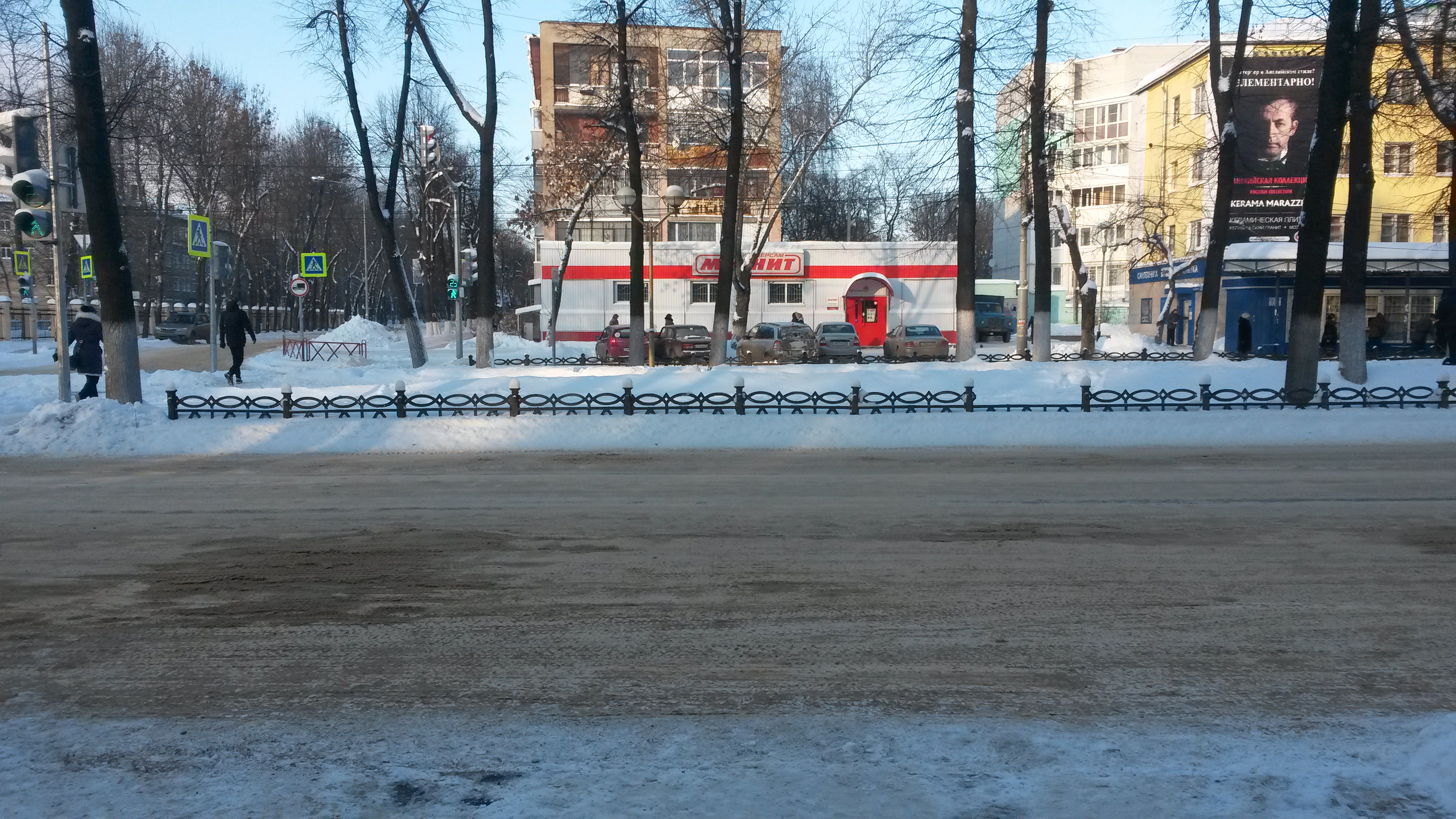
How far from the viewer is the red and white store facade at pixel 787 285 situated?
42.3 metres

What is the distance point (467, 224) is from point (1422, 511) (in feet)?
180

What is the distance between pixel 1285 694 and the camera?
15.2ft

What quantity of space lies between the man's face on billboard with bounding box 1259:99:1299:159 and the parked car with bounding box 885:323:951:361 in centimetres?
1570

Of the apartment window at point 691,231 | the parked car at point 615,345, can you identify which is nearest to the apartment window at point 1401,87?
the parked car at point 615,345

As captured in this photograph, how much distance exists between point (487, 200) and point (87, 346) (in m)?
9.31

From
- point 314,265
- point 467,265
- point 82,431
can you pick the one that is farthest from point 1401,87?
point 467,265

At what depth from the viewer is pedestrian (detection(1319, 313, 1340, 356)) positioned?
30219 millimetres

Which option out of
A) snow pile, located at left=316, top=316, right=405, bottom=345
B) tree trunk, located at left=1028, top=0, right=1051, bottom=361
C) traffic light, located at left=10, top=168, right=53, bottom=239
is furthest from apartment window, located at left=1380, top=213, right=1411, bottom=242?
traffic light, located at left=10, top=168, right=53, bottom=239

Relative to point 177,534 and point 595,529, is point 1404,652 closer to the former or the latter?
point 595,529

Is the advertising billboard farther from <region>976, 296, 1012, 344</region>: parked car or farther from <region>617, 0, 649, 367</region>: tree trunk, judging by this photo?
<region>617, 0, 649, 367</region>: tree trunk

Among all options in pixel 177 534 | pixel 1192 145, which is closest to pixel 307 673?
pixel 177 534

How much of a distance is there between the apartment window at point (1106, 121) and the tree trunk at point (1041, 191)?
52.3 metres

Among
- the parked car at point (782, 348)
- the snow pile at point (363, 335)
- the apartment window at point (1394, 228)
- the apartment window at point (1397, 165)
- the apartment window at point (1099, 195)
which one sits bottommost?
the parked car at point (782, 348)

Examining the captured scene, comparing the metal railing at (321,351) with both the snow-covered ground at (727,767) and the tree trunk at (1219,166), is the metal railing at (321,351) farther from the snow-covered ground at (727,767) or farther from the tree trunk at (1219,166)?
the snow-covered ground at (727,767)
